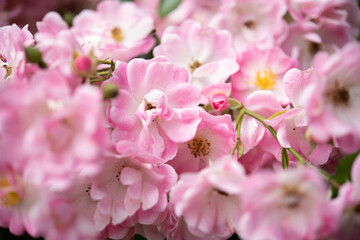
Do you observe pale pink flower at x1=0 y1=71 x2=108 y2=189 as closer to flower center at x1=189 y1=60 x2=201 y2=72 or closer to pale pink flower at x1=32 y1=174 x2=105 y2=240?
pale pink flower at x1=32 y1=174 x2=105 y2=240

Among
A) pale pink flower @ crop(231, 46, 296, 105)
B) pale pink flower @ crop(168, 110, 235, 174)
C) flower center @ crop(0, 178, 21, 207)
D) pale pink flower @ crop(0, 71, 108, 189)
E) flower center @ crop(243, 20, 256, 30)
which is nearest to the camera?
pale pink flower @ crop(0, 71, 108, 189)

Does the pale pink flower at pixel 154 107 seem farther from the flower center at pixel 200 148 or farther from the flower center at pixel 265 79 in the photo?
the flower center at pixel 265 79

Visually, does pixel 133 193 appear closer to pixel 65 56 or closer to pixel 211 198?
pixel 211 198

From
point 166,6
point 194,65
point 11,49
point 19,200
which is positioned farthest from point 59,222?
point 166,6

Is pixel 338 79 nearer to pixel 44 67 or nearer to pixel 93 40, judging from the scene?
pixel 44 67

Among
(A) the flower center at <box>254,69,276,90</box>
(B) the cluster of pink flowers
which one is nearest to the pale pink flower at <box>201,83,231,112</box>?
(B) the cluster of pink flowers

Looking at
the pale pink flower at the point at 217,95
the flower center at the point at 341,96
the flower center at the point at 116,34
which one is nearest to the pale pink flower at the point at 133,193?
the pale pink flower at the point at 217,95
